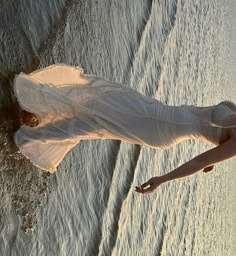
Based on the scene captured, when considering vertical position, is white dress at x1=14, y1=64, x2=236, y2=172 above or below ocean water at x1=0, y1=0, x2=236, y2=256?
above

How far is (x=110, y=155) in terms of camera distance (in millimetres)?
1388

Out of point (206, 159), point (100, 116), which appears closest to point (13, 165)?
point (100, 116)

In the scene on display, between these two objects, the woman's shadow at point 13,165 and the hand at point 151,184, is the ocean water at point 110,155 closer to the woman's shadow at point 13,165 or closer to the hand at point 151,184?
the woman's shadow at point 13,165

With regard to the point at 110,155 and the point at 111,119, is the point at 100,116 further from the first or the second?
the point at 110,155

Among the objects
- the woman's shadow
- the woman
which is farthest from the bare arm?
the woman's shadow

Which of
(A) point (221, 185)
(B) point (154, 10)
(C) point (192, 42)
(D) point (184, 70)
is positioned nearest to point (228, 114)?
(B) point (154, 10)

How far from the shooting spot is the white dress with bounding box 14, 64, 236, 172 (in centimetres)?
87

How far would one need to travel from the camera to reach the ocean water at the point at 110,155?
96 centimetres

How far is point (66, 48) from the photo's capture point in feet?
3.84

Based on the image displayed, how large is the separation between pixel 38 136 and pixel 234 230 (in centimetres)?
249

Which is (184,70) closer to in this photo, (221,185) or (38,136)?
(221,185)

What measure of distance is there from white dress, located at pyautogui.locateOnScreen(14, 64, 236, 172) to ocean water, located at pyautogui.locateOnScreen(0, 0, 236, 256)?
5 centimetres

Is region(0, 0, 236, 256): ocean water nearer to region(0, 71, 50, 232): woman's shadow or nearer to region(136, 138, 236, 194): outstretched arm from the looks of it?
region(0, 71, 50, 232): woman's shadow

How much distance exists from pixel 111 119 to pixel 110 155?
1.63 feet
